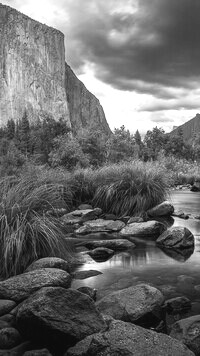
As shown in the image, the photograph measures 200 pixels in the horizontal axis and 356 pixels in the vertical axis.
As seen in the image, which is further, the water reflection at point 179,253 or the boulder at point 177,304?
the water reflection at point 179,253

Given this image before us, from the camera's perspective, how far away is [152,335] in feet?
11.7

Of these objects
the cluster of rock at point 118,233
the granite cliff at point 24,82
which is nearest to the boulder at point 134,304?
the cluster of rock at point 118,233

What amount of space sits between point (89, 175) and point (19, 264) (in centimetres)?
862

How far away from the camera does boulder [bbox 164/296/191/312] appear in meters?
4.82

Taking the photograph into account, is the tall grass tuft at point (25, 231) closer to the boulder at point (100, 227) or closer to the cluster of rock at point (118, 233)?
the cluster of rock at point (118, 233)

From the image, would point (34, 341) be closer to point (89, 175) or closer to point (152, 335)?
point (152, 335)

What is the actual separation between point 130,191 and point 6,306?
828 cm

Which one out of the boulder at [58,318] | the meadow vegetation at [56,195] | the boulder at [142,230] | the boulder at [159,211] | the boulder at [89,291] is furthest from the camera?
the boulder at [159,211]

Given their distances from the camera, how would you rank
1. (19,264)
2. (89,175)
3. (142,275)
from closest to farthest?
(19,264) → (142,275) → (89,175)

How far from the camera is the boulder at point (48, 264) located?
18.2 ft

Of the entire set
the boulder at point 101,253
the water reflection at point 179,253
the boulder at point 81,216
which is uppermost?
the boulder at point 81,216

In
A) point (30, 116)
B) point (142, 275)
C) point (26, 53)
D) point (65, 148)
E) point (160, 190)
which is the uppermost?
point (26, 53)

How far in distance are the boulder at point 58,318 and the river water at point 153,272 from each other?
3.79 ft

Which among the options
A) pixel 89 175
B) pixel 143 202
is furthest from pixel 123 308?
pixel 89 175
